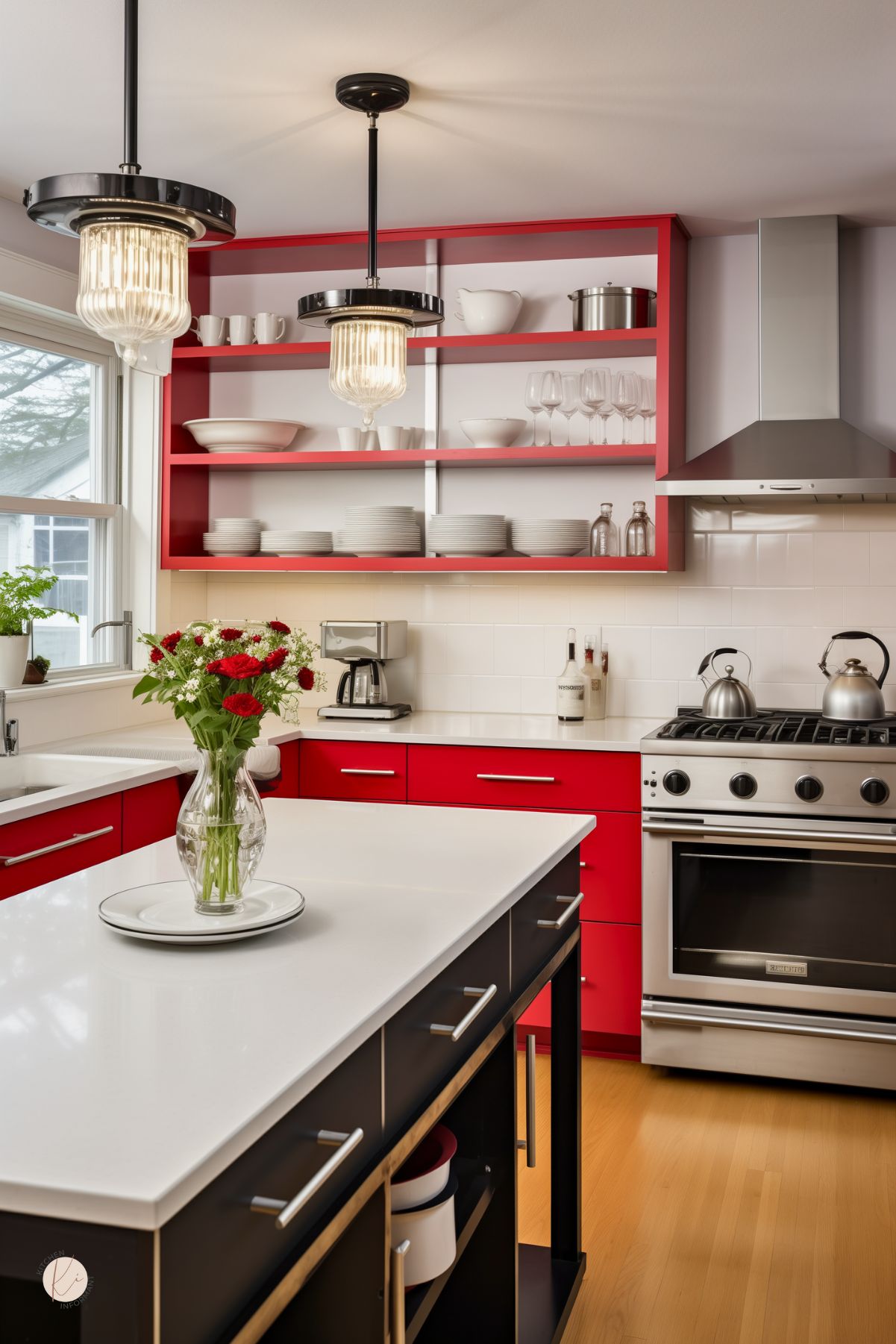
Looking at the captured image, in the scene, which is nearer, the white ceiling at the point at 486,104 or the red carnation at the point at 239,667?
the red carnation at the point at 239,667

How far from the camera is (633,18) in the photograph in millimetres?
2518

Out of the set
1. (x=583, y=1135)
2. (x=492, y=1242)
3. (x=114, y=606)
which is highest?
(x=114, y=606)

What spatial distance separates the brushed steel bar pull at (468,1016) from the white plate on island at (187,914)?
0.81 ft

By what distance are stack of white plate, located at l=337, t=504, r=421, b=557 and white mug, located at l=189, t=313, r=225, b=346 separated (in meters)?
0.83

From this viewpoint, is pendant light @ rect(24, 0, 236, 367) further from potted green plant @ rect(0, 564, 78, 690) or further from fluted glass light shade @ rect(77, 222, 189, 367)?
potted green plant @ rect(0, 564, 78, 690)

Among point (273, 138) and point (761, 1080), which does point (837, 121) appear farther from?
point (761, 1080)

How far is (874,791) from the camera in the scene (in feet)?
11.0

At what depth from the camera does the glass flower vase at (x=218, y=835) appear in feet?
5.42

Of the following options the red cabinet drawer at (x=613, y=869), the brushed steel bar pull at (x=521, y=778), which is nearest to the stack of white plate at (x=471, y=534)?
the brushed steel bar pull at (x=521, y=778)

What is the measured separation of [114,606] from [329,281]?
142 centimetres

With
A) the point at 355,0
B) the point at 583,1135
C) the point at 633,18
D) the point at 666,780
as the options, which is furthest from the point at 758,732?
the point at 355,0

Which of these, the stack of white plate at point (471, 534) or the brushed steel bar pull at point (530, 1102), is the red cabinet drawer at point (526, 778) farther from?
the brushed steel bar pull at point (530, 1102)

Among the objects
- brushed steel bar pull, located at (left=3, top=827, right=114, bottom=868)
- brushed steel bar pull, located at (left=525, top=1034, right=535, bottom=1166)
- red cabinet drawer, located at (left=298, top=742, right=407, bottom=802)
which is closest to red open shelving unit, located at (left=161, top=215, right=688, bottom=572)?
red cabinet drawer, located at (left=298, top=742, right=407, bottom=802)

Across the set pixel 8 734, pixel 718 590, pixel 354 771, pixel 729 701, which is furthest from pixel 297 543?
pixel 729 701
